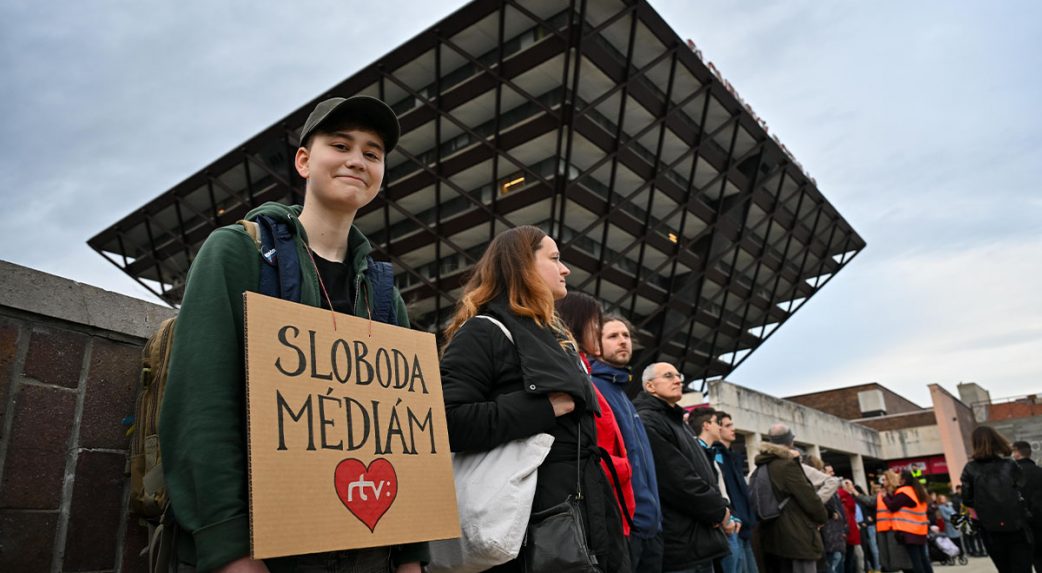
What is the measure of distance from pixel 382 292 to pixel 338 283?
124 millimetres

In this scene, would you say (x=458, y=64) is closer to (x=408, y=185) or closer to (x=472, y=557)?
(x=408, y=185)

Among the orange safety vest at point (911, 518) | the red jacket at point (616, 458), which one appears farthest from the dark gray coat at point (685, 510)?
the orange safety vest at point (911, 518)

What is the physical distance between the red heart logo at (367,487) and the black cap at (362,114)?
82 cm

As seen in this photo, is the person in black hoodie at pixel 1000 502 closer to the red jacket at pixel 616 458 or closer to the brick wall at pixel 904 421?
the red jacket at pixel 616 458

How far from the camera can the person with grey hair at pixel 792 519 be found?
5977 millimetres

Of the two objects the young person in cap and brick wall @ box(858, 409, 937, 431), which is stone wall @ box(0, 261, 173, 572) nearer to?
the young person in cap

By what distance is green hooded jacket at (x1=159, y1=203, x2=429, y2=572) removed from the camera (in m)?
1.22

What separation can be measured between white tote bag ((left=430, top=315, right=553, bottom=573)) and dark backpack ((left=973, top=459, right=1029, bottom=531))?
19.4 ft

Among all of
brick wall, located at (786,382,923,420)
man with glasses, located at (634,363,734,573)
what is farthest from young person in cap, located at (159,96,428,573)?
brick wall, located at (786,382,923,420)

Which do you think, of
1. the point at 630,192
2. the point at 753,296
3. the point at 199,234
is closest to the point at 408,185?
the point at 630,192

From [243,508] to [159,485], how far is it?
0.29 m

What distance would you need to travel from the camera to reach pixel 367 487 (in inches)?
55.4

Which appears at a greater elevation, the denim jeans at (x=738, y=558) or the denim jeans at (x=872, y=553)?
the denim jeans at (x=738, y=558)

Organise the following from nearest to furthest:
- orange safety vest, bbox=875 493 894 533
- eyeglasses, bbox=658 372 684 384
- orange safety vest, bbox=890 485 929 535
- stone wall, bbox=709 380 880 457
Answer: eyeglasses, bbox=658 372 684 384
orange safety vest, bbox=890 485 929 535
orange safety vest, bbox=875 493 894 533
stone wall, bbox=709 380 880 457
